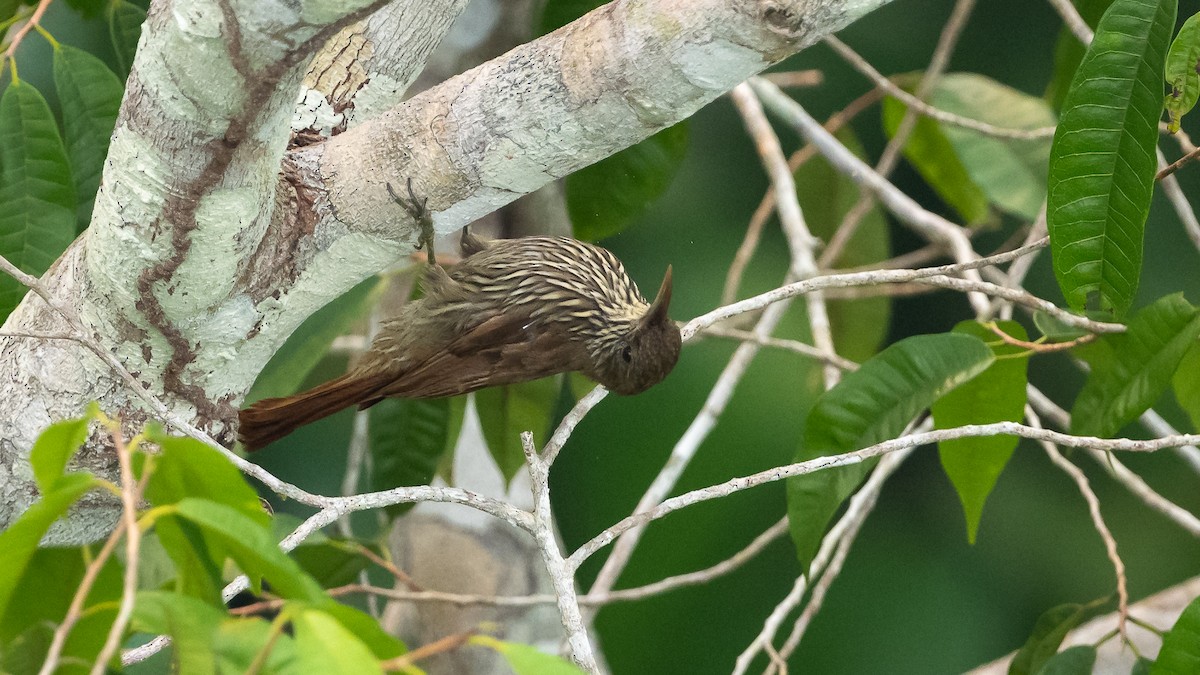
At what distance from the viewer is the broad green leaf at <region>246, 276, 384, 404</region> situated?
6.01 ft

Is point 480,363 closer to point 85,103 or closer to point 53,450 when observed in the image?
point 85,103

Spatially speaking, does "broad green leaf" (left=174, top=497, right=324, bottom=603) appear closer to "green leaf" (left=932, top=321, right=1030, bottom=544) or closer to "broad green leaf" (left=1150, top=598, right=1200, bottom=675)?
"broad green leaf" (left=1150, top=598, right=1200, bottom=675)

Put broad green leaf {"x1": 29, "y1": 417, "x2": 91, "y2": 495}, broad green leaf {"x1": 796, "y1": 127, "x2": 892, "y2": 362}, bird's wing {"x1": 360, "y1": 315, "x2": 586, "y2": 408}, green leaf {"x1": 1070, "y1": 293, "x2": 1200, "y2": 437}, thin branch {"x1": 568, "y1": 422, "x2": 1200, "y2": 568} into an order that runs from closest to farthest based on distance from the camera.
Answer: broad green leaf {"x1": 29, "y1": 417, "x2": 91, "y2": 495}
thin branch {"x1": 568, "y1": 422, "x2": 1200, "y2": 568}
green leaf {"x1": 1070, "y1": 293, "x2": 1200, "y2": 437}
bird's wing {"x1": 360, "y1": 315, "x2": 586, "y2": 408}
broad green leaf {"x1": 796, "y1": 127, "x2": 892, "y2": 362}

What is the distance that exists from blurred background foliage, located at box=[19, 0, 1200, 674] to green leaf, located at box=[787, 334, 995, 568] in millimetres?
1663

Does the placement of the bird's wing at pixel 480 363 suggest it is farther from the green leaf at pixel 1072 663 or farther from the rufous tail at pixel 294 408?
the green leaf at pixel 1072 663

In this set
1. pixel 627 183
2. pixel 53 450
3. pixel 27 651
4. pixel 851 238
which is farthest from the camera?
pixel 851 238

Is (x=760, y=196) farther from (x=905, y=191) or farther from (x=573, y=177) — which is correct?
(x=573, y=177)

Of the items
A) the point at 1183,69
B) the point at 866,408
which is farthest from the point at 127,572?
the point at 1183,69

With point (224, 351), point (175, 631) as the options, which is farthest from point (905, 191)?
point (175, 631)

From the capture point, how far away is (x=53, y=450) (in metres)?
0.66

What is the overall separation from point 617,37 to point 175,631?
63 centimetres

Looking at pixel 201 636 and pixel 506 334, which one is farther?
pixel 506 334

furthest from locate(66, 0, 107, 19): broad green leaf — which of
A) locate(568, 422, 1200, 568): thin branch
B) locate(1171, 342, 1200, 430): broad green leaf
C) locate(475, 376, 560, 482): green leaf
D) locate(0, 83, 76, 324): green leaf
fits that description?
locate(1171, 342, 1200, 430): broad green leaf

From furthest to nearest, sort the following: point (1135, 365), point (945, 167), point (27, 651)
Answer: point (945, 167) < point (1135, 365) < point (27, 651)
